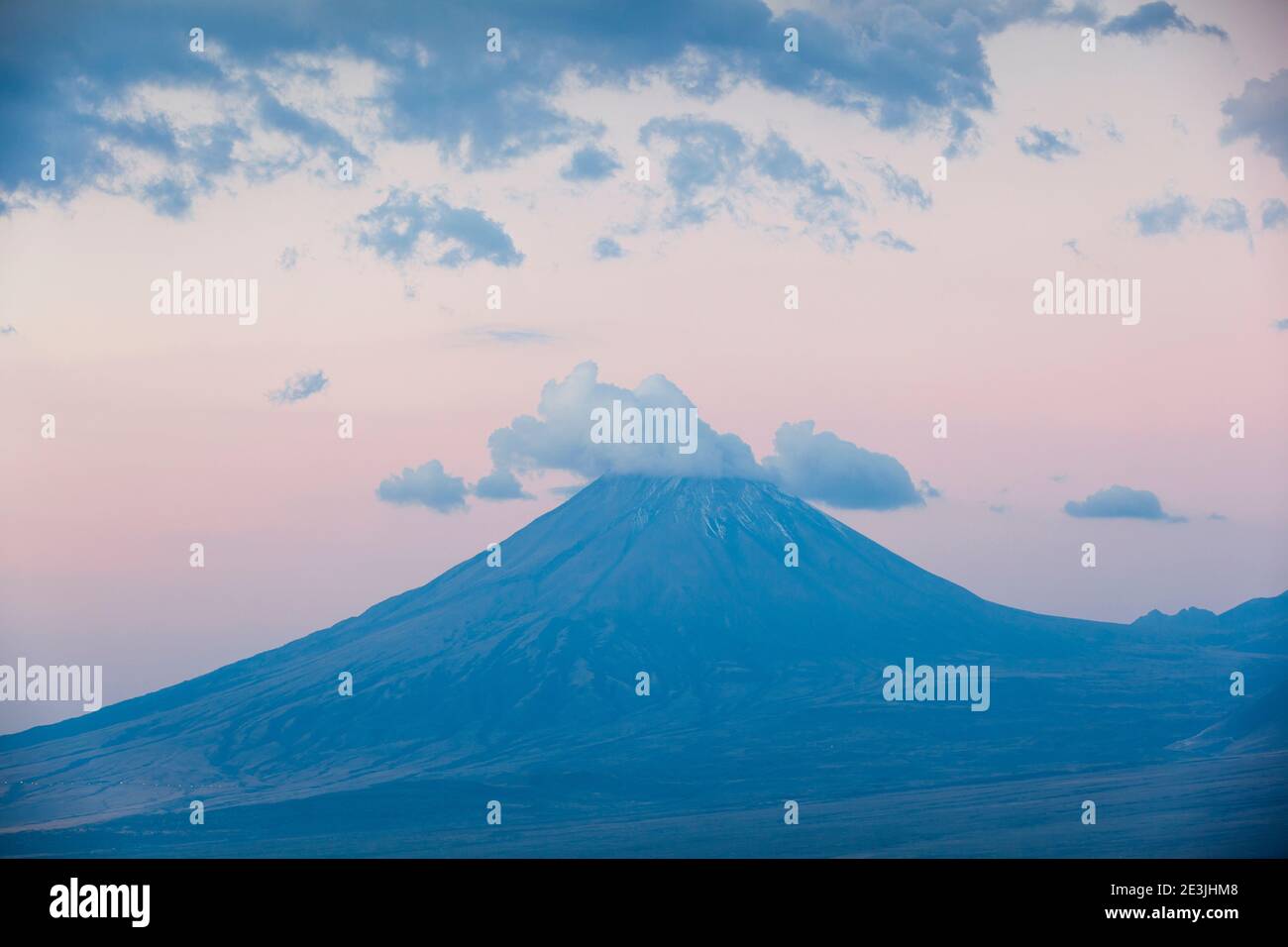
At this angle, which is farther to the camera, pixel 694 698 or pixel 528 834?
pixel 694 698

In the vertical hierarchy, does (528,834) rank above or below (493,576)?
below

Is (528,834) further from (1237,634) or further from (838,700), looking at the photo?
(1237,634)
